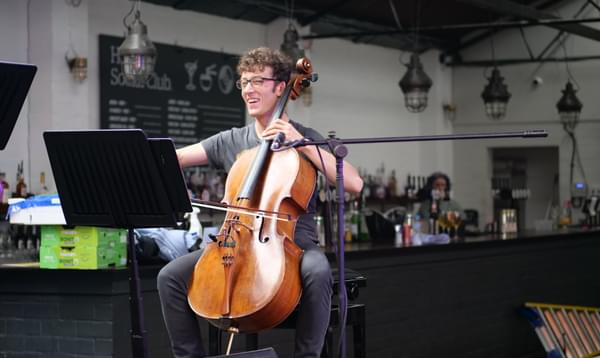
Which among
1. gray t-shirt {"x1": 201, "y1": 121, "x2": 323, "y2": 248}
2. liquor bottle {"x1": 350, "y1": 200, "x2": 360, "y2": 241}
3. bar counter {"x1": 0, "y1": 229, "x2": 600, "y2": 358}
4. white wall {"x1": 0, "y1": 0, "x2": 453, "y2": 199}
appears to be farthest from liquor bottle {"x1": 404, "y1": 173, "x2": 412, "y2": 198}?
gray t-shirt {"x1": 201, "y1": 121, "x2": 323, "y2": 248}

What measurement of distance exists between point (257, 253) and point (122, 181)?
54cm

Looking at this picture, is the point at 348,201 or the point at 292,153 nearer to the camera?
the point at 292,153

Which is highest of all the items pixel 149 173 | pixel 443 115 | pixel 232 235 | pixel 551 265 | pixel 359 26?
pixel 359 26

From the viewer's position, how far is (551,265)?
7754mm

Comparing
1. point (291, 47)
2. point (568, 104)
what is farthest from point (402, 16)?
point (291, 47)

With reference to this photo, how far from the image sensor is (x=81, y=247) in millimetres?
4441

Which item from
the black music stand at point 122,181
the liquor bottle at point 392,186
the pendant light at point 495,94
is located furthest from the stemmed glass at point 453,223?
the black music stand at point 122,181

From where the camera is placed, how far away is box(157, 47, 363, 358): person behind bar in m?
3.54

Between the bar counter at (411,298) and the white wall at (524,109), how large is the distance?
3.83 metres

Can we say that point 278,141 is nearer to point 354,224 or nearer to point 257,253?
point 257,253

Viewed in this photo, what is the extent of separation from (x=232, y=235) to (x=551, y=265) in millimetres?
4897

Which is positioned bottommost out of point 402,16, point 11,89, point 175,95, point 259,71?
point 11,89

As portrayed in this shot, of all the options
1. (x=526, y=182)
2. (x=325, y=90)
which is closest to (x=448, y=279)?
(x=325, y=90)

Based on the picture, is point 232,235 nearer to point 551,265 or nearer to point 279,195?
point 279,195
